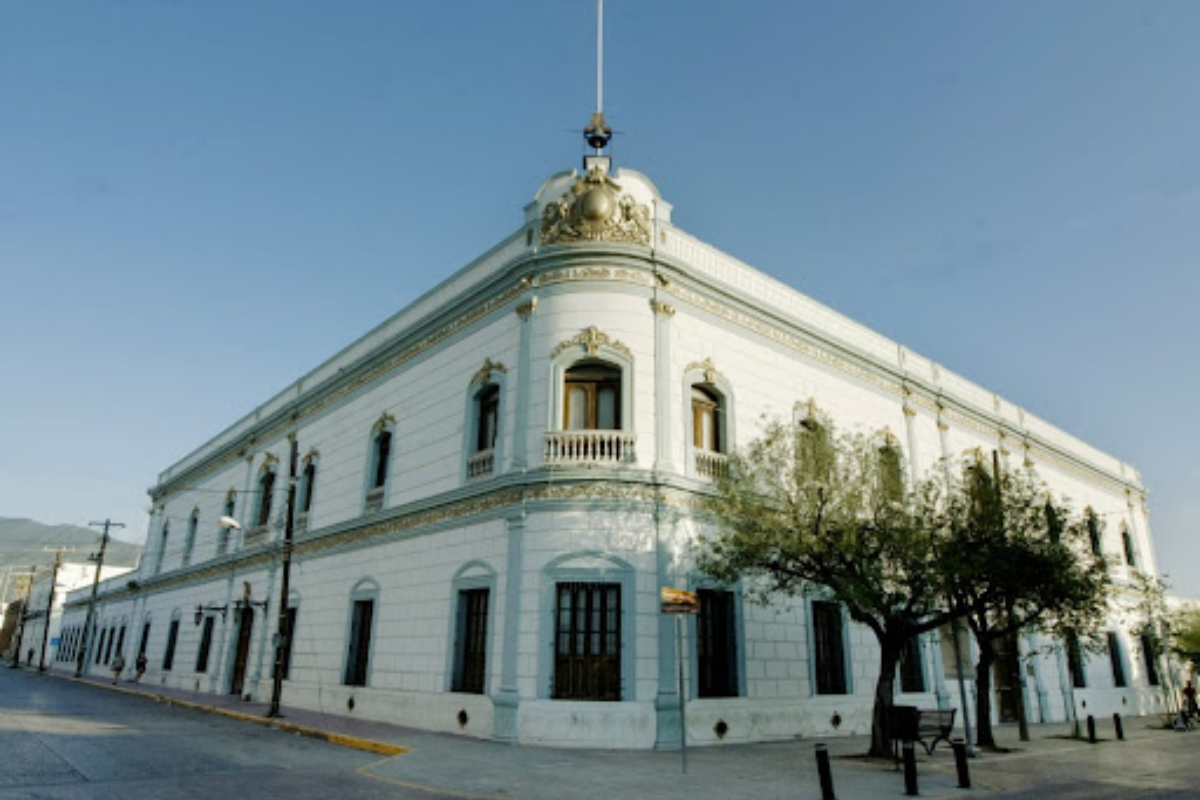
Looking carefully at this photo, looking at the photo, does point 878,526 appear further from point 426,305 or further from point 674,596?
point 426,305

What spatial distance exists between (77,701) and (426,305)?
16.5 meters

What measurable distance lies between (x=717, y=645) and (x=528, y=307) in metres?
8.52

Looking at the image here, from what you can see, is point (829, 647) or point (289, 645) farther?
point (289, 645)

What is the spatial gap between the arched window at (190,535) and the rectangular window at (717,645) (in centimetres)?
2783

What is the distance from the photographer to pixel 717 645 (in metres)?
16.9

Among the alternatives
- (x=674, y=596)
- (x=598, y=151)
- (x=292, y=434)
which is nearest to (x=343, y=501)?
(x=292, y=434)

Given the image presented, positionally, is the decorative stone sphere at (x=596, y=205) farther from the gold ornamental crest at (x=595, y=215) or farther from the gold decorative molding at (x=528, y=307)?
the gold decorative molding at (x=528, y=307)

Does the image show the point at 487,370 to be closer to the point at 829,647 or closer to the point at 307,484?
the point at 829,647

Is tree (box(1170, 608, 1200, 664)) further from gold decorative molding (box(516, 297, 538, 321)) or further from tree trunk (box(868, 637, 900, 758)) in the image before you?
gold decorative molding (box(516, 297, 538, 321))

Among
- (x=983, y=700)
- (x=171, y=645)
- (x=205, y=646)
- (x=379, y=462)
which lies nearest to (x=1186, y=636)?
(x=983, y=700)

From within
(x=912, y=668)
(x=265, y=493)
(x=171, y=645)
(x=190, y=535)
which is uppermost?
(x=265, y=493)

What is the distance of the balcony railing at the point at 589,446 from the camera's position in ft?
54.3

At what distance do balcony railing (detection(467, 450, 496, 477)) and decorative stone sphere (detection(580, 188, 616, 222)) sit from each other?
5.83 metres

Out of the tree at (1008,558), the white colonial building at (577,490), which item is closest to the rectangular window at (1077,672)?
the white colonial building at (577,490)
